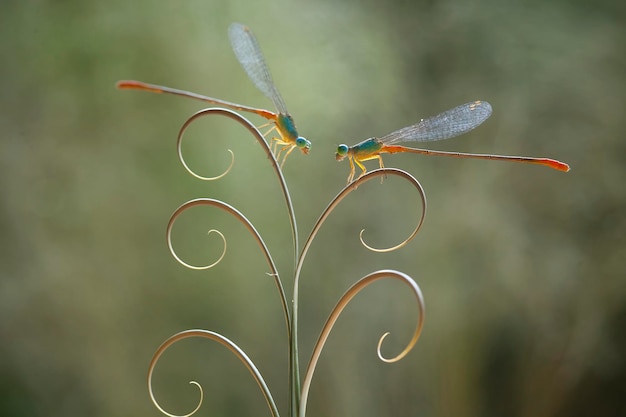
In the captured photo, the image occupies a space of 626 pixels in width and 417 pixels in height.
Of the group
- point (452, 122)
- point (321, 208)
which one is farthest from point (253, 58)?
point (321, 208)

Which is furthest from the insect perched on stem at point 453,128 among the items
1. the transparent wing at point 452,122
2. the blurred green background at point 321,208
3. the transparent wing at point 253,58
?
the blurred green background at point 321,208

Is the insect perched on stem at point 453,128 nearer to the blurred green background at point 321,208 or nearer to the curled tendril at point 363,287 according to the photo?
the curled tendril at point 363,287

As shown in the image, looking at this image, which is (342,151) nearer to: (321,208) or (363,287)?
(363,287)

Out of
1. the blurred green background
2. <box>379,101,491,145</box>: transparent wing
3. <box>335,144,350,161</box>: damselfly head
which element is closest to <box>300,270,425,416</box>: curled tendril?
<box>335,144,350,161</box>: damselfly head

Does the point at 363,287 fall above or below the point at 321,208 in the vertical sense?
below

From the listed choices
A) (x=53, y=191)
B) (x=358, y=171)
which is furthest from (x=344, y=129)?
(x=53, y=191)

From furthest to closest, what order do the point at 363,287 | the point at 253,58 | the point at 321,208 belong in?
1. the point at 321,208
2. the point at 253,58
3. the point at 363,287
